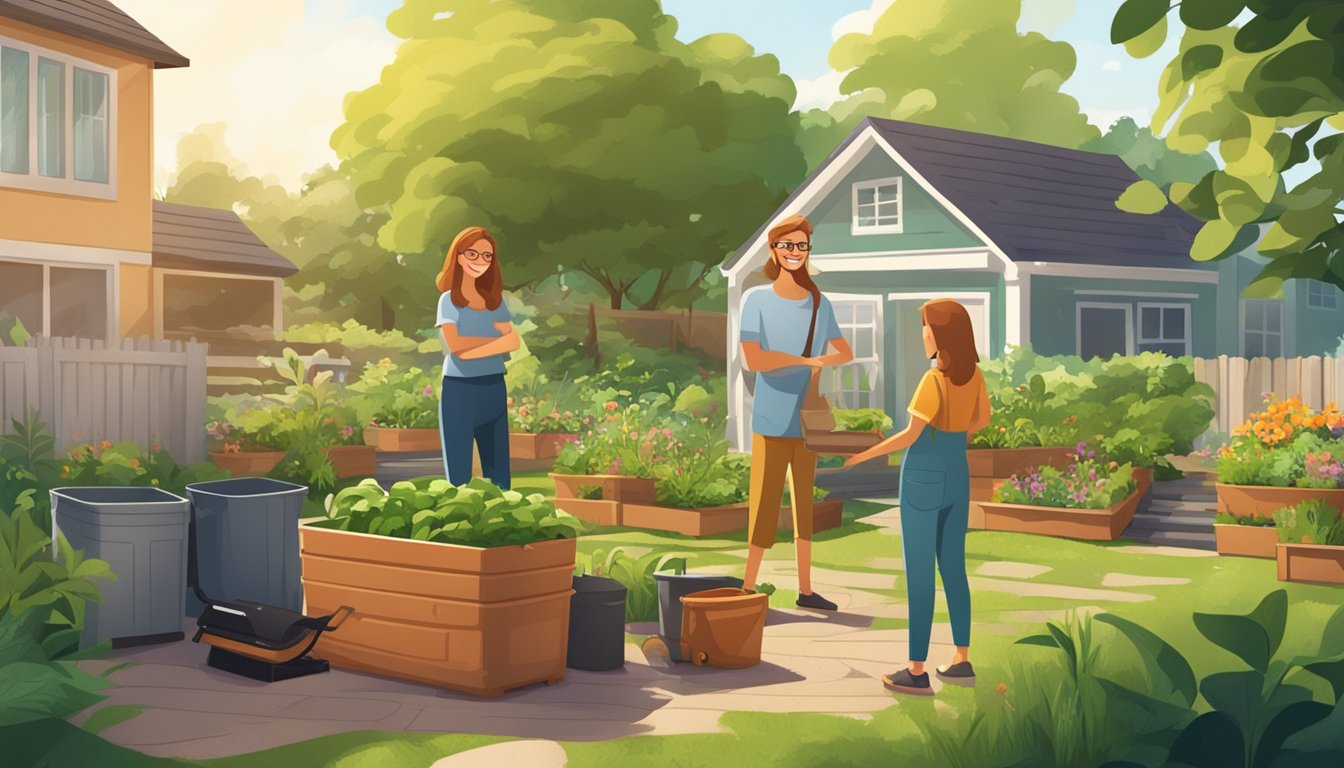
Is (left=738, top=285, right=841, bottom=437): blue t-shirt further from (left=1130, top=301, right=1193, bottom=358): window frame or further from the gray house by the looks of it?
(left=1130, top=301, right=1193, bottom=358): window frame

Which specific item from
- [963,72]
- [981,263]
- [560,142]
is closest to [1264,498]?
[981,263]

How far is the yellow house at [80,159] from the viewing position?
17375 millimetres

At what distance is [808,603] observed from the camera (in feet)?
29.1

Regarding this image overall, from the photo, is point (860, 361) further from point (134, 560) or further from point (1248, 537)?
point (134, 560)

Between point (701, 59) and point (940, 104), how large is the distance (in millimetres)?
16886

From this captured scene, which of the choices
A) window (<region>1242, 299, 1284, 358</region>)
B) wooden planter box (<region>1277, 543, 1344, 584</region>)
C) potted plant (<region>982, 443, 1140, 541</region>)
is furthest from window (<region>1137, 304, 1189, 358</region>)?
wooden planter box (<region>1277, 543, 1344, 584</region>)

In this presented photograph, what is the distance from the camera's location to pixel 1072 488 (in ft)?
42.2

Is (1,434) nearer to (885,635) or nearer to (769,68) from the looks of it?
(885,635)

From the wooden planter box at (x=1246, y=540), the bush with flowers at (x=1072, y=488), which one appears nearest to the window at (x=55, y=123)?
the bush with flowers at (x=1072, y=488)

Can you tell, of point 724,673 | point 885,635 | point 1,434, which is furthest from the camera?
point 1,434

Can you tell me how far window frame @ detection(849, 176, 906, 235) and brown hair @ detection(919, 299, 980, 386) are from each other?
48.2ft

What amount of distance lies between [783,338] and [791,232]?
0.60 m

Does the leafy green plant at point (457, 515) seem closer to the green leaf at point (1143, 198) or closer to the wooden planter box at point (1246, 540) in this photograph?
the green leaf at point (1143, 198)

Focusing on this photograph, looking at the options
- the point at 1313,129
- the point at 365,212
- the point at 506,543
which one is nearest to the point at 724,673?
the point at 506,543
